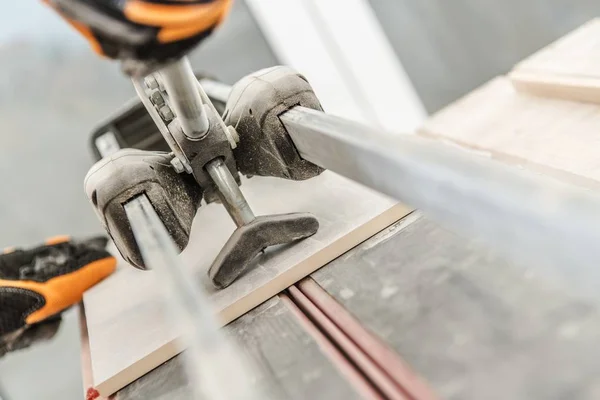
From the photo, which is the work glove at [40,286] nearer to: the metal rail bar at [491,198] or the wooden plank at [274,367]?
the wooden plank at [274,367]

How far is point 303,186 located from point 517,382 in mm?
617

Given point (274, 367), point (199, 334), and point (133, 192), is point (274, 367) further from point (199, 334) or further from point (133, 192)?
point (133, 192)

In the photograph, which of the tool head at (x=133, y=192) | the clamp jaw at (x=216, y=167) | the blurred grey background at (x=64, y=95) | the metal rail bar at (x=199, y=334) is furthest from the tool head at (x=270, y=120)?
the blurred grey background at (x=64, y=95)

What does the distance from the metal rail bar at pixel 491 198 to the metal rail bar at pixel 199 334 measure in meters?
0.19

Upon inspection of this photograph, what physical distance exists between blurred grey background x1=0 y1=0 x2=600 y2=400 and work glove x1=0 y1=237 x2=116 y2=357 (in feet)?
1.90

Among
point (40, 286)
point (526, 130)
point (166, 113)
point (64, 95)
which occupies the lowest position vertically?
point (526, 130)

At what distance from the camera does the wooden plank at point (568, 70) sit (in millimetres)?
889

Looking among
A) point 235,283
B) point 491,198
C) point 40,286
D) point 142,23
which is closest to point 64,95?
point 40,286

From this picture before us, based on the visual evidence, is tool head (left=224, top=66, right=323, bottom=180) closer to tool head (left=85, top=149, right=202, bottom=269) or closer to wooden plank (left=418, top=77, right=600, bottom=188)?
tool head (left=85, top=149, right=202, bottom=269)

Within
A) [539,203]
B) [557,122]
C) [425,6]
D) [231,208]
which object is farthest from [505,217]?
[425,6]

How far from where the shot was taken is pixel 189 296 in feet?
1.62

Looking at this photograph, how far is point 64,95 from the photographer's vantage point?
1.74 meters

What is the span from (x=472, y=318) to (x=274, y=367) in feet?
0.61

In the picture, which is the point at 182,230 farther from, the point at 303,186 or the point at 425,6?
the point at 425,6
